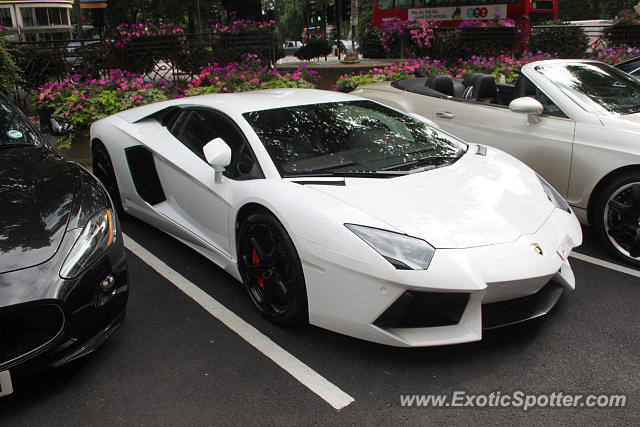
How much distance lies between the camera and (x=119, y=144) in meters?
4.80

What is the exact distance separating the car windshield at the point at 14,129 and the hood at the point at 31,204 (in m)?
0.14

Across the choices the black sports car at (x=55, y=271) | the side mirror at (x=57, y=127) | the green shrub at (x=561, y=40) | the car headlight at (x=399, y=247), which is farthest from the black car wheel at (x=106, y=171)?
the green shrub at (x=561, y=40)

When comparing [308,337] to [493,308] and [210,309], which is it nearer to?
[210,309]

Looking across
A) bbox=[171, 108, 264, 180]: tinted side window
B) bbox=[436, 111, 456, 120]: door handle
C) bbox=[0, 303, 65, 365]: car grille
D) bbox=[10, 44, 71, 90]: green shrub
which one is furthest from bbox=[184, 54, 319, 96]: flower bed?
bbox=[0, 303, 65, 365]: car grille

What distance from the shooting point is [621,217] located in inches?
160

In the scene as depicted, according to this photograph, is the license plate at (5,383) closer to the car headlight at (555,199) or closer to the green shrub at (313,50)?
the car headlight at (555,199)

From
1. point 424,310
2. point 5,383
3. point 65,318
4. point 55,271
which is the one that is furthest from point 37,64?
point 424,310

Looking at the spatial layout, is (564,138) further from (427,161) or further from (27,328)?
(27,328)

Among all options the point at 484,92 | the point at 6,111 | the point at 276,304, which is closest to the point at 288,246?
the point at 276,304

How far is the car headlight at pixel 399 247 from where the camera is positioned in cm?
268

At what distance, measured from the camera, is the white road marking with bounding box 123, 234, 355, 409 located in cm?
273

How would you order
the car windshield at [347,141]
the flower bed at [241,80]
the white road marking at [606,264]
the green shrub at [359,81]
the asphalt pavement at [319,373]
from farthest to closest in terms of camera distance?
the green shrub at [359,81], the flower bed at [241,80], the white road marking at [606,264], the car windshield at [347,141], the asphalt pavement at [319,373]

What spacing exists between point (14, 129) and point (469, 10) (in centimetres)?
1605

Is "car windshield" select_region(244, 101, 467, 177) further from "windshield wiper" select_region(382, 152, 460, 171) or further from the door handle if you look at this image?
the door handle
